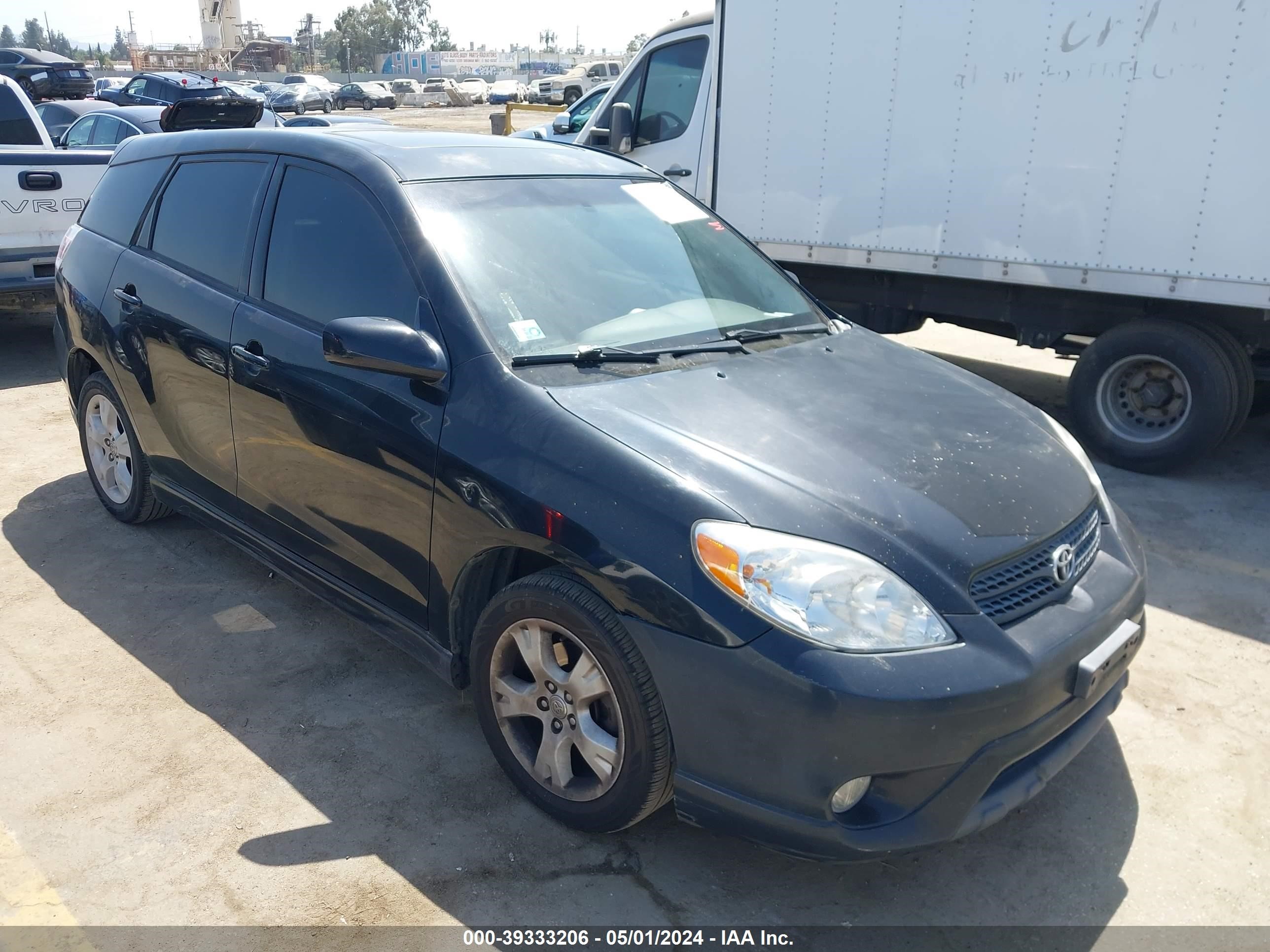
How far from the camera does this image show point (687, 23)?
25.6ft

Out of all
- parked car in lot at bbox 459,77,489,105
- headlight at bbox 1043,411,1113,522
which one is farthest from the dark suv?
parked car in lot at bbox 459,77,489,105

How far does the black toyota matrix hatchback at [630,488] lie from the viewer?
2381 millimetres

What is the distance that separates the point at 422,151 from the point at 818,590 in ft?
7.06

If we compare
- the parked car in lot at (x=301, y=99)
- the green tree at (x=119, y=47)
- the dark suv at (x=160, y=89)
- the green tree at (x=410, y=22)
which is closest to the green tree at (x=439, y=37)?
the green tree at (x=410, y=22)

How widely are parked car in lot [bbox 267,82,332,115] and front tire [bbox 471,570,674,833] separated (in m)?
41.2

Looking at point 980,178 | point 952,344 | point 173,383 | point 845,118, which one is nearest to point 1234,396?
point 980,178

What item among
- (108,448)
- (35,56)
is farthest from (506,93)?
(108,448)

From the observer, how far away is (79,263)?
471cm

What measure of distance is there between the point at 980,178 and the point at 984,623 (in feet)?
14.9

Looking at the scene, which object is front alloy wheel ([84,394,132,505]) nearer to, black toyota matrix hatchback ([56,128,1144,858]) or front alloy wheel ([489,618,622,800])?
black toyota matrix hatchback ([56,128,1144,858])

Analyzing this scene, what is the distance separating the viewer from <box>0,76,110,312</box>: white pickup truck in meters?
7.26

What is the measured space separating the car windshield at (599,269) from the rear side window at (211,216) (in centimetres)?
91

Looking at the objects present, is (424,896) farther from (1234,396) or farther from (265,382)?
(1234,396)

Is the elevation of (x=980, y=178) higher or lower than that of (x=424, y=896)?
higher
